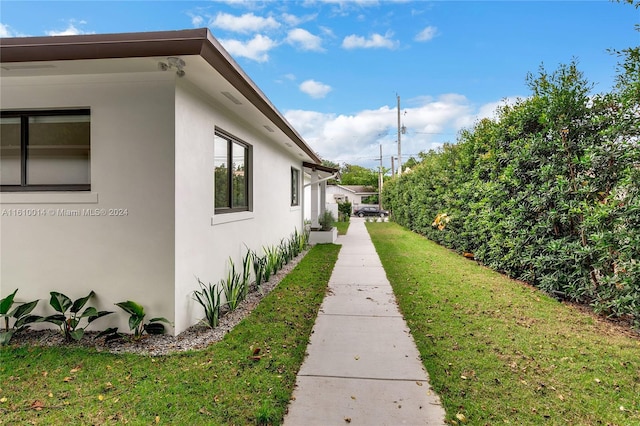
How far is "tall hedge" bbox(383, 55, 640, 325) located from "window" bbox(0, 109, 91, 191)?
655 cm

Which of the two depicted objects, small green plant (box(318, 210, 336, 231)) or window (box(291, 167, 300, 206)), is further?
small green plant (box(318, 210, 336, 231))

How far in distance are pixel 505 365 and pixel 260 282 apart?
4335mm

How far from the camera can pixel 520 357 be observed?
345 cm

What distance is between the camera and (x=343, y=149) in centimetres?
6606

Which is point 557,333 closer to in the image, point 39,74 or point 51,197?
point 51,197

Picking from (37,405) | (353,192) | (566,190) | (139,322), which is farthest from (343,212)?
(37,405)

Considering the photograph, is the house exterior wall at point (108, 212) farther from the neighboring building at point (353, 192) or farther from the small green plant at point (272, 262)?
the neighboring building at point (353, 192)

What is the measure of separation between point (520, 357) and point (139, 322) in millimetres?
4071

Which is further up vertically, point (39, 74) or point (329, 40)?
point (329, 40)

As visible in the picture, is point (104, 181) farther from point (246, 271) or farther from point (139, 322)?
point (246, 271)

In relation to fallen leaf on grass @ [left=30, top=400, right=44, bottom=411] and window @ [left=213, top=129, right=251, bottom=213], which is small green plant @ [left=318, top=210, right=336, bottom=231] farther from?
fallen leaf on grass @ [left=30, top=400, right=44, bottom=411]

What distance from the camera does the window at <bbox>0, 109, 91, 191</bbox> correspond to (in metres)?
4.00

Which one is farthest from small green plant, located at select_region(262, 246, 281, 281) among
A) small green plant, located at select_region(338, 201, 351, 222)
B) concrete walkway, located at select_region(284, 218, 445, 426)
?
small green plant, located at select_region(338, 201, 351, 222)

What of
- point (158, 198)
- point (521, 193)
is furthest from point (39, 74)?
point (521, 193)
